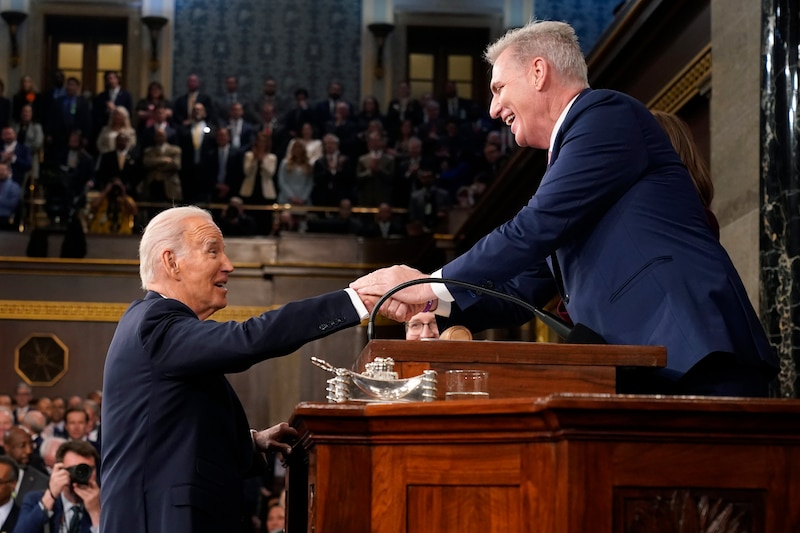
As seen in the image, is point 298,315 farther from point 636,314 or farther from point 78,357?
point 78,357

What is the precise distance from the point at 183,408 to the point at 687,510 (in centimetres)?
124

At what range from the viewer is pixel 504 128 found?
50.0 ft

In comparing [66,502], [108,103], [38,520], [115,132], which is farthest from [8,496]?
[108,103]

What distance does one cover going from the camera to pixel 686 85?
6.85 m

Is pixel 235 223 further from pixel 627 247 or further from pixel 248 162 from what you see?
pixel 627 247

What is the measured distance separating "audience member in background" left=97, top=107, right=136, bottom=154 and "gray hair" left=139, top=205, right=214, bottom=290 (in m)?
11.7

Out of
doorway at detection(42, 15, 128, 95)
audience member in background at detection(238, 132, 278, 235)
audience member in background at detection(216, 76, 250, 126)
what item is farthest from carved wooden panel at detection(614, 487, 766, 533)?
doorway at detection(42, 15, 128, 95)

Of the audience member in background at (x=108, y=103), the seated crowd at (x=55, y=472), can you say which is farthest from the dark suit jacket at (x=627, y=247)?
the audience member in background at (x=108, y=103)

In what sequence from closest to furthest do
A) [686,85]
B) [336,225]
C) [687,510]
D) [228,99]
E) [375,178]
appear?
1. [687,510]
2. [686,85]
3. [336,225]
4. [375,178]
5. [228,99]

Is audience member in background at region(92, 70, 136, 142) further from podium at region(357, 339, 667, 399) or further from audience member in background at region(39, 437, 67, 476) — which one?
podium at region(357, 339, 667, 399)

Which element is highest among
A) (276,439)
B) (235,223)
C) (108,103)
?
(108,103)

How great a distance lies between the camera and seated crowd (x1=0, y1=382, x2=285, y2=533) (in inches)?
240

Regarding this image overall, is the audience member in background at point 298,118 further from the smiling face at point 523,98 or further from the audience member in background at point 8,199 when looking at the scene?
the smiling face at point 523,98

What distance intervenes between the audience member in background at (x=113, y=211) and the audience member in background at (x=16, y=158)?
1240 millimetres
